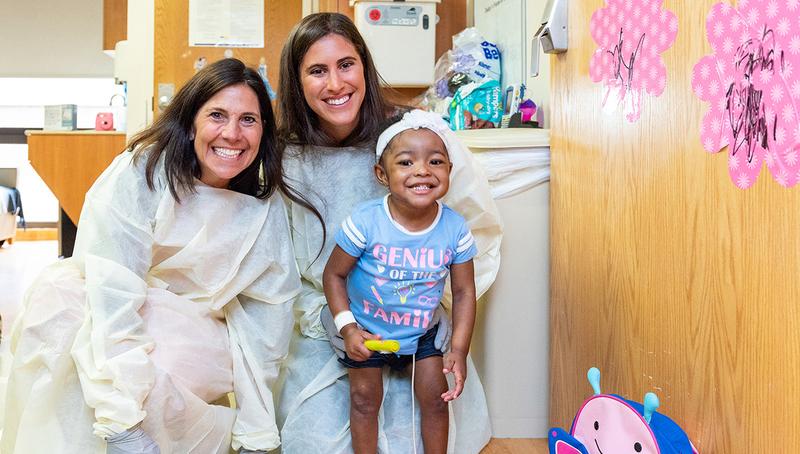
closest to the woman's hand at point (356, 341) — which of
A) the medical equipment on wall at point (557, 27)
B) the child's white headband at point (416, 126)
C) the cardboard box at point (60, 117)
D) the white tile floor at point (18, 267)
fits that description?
the child's white headband at point (416, 126)

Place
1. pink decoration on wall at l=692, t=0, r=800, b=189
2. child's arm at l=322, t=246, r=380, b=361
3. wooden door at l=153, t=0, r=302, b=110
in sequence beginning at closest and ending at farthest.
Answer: pink decoration on wall at l=692, t=0, r=800, b=189 < child's arm at l=322, t=246, r=380, b=361 < wooden door at l=153, t=0, r=302, b=110

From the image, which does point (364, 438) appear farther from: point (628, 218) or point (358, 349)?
point (628, 218)

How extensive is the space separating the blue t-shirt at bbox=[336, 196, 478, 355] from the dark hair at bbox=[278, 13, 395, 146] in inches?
10.0

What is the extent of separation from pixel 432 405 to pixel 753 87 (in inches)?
33.4

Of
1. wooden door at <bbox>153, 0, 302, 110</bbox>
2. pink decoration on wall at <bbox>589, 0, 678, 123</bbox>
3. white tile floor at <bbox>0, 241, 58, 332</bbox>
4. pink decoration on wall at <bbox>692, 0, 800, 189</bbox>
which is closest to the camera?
pink decoration on wall at <bbox>692, 0, 800, 189</bbox>

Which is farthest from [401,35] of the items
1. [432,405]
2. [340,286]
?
[432,405]

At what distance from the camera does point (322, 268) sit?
68.3 inches

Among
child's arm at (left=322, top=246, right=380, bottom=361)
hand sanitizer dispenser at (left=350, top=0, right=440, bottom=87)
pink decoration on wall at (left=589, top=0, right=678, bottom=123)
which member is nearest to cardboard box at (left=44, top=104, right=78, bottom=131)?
hand sanitizer dispenser at (left=350, top=0, right=440, bottom=87)

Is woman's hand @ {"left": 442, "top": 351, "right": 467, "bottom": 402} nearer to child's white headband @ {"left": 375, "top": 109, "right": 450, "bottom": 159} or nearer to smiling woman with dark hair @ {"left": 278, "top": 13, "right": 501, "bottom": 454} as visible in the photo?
smiling woman with dark hair @ {"left": 278, "top": 13, "right": 501, "bottom": 454}

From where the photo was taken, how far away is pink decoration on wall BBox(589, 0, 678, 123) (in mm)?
1268

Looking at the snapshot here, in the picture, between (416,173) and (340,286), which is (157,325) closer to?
(340,286)

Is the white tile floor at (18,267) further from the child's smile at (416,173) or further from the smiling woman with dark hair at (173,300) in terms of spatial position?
the child's smile at (416,173)

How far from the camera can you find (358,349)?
57.3 inches

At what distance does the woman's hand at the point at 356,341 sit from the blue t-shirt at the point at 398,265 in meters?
0.07
